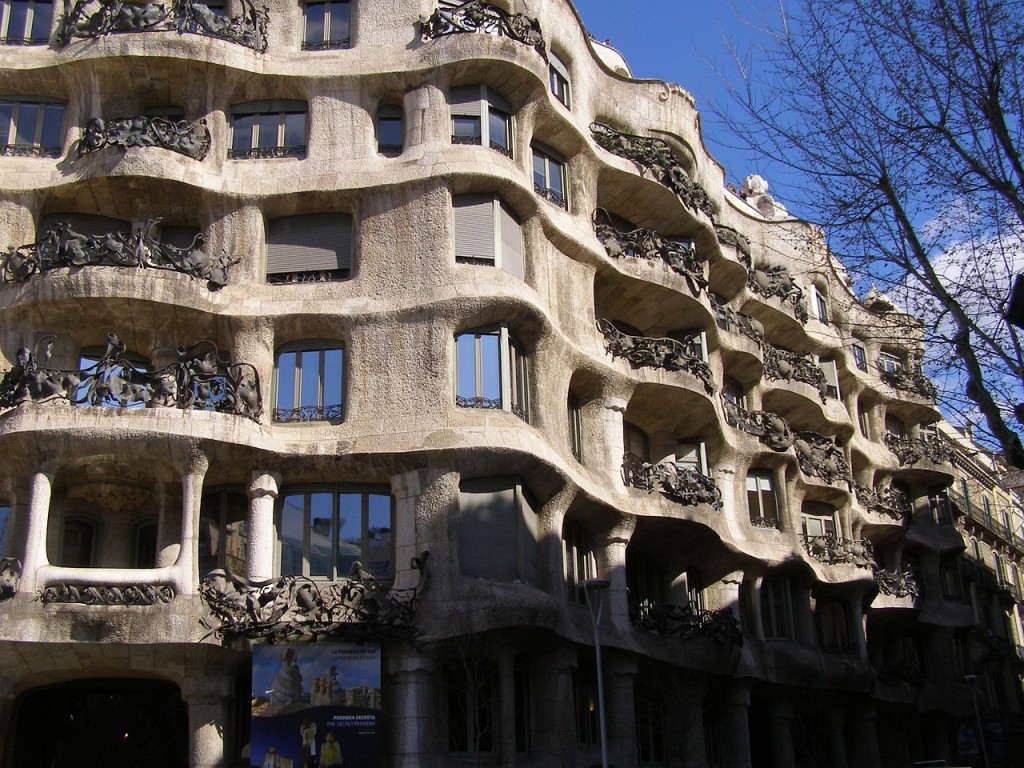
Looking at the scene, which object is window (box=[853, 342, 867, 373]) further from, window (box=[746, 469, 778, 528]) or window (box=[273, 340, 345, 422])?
window (box=[273, 340, 345, 422])

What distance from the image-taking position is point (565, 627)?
26.8m

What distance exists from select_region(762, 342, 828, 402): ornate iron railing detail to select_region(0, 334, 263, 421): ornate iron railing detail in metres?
19.5

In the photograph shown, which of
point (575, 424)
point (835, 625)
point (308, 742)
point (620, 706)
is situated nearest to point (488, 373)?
point (575, 424)

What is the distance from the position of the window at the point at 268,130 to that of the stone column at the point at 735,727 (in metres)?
18.7

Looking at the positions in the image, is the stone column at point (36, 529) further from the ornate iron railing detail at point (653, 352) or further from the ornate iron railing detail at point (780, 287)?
the ornate iron railing detail at point (780, 287)

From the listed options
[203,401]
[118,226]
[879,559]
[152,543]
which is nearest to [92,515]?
[152,543]

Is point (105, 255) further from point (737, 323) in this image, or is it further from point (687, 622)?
point (737, 323)

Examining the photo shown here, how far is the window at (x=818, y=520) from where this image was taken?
41.6m

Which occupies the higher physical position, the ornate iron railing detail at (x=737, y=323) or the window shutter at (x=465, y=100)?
the window shutter at (x=465, y=100)

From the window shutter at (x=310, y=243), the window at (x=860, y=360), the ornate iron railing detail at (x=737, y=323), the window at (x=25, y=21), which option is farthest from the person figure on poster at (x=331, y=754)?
the window at (x=860, y=360)

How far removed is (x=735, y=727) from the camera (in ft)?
112

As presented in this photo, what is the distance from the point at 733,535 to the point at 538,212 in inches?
458

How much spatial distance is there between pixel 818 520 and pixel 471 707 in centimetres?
2053

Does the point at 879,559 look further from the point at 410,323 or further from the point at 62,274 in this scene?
the point at 62,274
